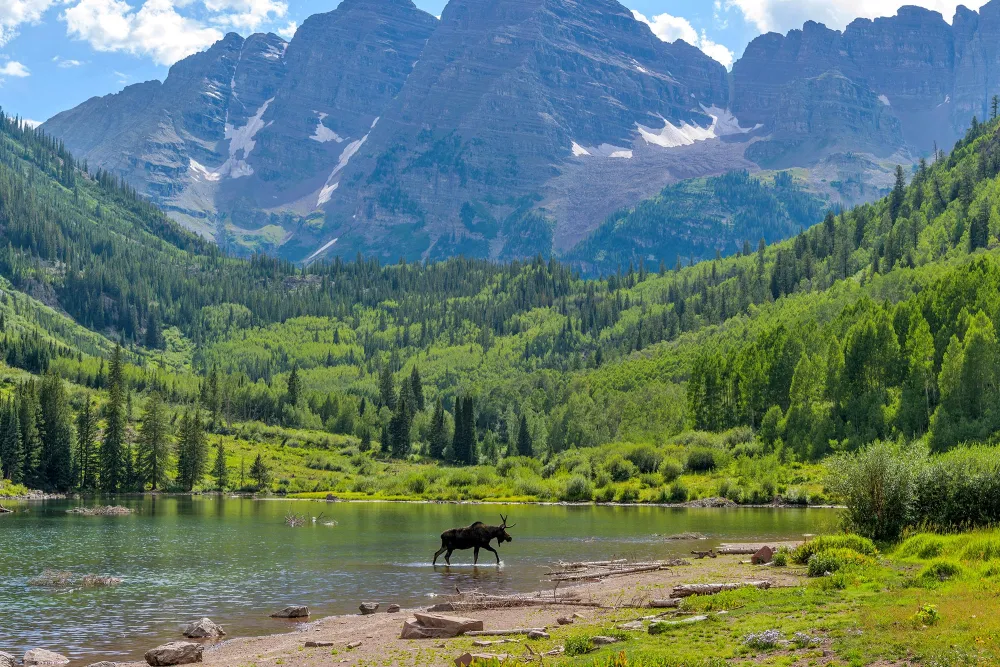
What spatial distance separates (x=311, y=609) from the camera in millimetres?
51344

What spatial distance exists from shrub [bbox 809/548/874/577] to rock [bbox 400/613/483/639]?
1805 centimetres

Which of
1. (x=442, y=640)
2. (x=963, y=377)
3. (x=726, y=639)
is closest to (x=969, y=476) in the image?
(x=726, y=639)

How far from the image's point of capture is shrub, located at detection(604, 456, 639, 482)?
169 metres

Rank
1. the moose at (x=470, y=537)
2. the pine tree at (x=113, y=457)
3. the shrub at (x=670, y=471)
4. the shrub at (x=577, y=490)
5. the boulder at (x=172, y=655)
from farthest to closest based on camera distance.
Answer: the pine tree at (x=113, y=457)
the shrub at (x=577, y=490)
the shrub at (x=670, y=471)
the moose at (x=470, y=537)
the boulder at (x=172, y=655)

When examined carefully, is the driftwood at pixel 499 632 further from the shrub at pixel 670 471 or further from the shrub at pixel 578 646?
the shrub at pixel 670 471

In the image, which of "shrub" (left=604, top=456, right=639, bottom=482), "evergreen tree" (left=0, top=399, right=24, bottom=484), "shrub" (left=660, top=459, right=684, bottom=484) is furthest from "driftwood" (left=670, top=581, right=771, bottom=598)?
"evergreen tree" (left=0, top=399, right=24, bottom=484)

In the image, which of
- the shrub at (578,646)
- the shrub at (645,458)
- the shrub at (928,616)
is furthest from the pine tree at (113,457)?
the shrub at (928,616)

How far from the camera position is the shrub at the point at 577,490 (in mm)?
163375

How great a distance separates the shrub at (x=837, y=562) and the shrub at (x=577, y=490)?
115 m

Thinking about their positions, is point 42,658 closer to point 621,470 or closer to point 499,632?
point 499,632

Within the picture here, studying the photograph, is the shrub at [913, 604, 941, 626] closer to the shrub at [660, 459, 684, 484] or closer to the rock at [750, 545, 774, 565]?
the rock at [750, 545, 774, 565]

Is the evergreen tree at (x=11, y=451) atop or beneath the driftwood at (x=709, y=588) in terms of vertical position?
atop

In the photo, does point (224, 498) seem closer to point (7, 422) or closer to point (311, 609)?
point (7, 422)

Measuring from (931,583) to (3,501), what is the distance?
488 feet
